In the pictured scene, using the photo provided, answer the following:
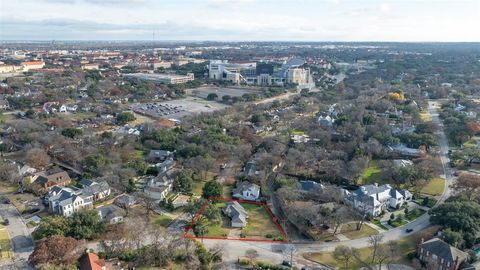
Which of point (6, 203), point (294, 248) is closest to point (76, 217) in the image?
point (6, 203)

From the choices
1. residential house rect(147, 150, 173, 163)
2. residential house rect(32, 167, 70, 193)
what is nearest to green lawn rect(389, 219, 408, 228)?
residential house rect(147, 150, 173, 163)

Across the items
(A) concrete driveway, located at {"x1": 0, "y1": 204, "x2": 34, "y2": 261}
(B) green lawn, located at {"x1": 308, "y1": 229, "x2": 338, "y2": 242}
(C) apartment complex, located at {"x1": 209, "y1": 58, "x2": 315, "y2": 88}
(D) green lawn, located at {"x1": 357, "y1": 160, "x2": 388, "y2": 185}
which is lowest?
(A) concrete driveway, located at {"x1": 0, "y1": 204, "x2": 34, "y2": 261}

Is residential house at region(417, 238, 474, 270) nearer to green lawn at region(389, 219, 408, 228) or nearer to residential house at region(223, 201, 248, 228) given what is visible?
green lawn at region(389, 219, 408, 228)

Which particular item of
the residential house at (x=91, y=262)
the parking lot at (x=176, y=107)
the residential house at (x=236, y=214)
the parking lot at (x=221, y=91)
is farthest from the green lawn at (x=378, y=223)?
the parking lot at (x=221, y=91)

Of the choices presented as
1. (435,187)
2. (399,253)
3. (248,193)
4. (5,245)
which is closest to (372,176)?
(435,187)

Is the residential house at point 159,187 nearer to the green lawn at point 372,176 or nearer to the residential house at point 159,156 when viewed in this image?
the residential house at point 159,156

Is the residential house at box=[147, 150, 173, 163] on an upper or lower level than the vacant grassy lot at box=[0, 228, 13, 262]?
upper

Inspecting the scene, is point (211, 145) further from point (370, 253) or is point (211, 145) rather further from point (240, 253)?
point (370, 253)

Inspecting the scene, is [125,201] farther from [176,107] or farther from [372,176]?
[176,107]
